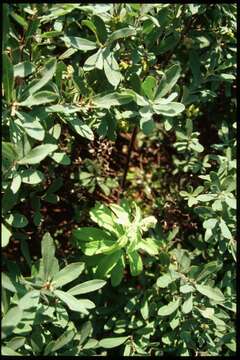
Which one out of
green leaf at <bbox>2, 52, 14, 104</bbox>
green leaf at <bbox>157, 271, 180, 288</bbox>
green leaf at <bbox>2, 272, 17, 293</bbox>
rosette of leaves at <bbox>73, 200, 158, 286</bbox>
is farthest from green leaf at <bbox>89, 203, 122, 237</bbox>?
green leaf at <bbox>2, 52, 14, 104</bbox>

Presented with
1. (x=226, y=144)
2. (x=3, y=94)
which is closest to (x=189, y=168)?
(x=226, y=144)

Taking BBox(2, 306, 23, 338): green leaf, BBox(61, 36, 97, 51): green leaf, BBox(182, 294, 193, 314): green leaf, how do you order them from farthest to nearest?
BBox(182, 294, 193, 314): green leaf
BBox(61, 36, 97, 51): green leaf
BBox(2, 306, 23, 338): green leaf

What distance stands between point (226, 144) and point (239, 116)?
12 cm

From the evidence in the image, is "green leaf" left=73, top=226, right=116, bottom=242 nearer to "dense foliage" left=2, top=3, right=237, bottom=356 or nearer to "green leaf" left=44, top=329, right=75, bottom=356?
"dense foliage" left=2, top=3, right=237, bottom=356

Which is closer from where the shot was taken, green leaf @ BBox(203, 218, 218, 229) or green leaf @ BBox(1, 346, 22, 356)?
green leaf @ BBox(1, 346, 22, 356)

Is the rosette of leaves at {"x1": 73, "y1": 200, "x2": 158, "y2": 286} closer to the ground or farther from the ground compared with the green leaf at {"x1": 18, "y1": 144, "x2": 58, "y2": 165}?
closer to the ground

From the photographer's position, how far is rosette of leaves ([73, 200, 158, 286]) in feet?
5.55

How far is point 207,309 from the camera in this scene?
1796mm

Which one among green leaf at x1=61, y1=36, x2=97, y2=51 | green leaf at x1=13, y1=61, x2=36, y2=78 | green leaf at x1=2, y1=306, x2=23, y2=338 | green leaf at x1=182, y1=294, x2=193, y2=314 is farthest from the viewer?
green leaf at x1=182, y1=294, x2=193, y2=314

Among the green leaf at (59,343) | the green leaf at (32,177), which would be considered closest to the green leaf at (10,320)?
the green leaf at (59,343)

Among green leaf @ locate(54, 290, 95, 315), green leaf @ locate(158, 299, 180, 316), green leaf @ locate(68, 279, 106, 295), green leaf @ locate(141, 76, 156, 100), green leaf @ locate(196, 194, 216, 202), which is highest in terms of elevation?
green leaf @ locate(141, 76, 156, 100)

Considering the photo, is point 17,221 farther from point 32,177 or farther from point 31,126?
point 31,126

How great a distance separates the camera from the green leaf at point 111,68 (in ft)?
5.09

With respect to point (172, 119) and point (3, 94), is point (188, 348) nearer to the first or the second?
point (172, 119)
